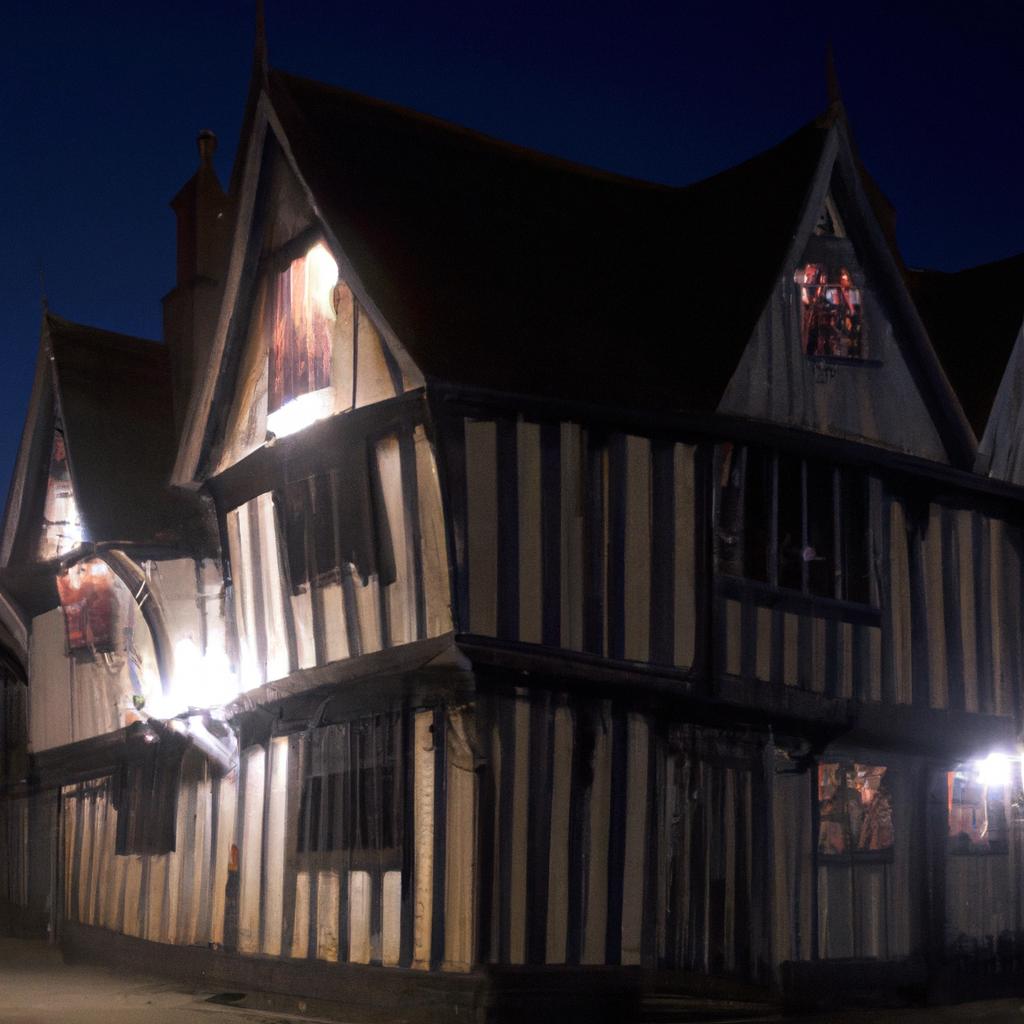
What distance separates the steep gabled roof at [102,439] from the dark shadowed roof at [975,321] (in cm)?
839

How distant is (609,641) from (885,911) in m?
3.96

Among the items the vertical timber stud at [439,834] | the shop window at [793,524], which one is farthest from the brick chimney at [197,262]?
the vertical timber stud at [439,834]

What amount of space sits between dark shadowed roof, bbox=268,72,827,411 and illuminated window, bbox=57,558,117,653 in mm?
5953

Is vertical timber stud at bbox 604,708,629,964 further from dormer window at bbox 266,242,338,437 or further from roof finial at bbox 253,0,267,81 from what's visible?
roof finial at bbox 253,0,267,81

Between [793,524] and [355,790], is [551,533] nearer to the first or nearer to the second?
[793,524]

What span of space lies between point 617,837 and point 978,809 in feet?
15.0

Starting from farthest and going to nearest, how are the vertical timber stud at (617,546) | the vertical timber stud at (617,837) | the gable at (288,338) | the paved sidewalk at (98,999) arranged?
the gable at (288,338) < the paved sidewalk at (98,999) < the vertical timber stud at (617,546) < the vertical timber stud at (617,837)

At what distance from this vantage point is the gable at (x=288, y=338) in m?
12.9

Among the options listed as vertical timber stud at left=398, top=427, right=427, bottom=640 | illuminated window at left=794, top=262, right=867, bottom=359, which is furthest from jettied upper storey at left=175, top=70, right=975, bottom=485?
vertical timber stud at left=398, top=427, right=427, bottom=640

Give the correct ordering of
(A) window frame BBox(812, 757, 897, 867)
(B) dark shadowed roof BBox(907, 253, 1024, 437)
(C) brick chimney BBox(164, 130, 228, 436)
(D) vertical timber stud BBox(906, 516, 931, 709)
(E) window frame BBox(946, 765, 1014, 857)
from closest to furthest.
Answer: (A) window frame BBox(812, 757, 897, 867), (D) vertical timber stud BBox(906, 516, 931, 709), (E) window frame BBox(946, 765, 1014, 857), (B) dark shadowed roof BBox(907, 253, 1024, 437), (C) brick chimney BBox(164, 130, 228, 436)

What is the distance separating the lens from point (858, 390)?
46.3 feet

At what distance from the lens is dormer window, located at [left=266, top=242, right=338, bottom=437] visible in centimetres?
1335

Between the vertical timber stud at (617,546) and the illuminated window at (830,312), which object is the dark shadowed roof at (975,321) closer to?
the illuminated window at (830,312)

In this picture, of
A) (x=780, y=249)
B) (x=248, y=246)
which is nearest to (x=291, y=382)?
(x=248, y=246)
